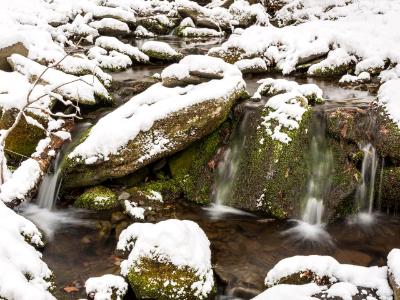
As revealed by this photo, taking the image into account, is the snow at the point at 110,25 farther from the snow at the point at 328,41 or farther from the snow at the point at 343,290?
the snow at the point at 343,290

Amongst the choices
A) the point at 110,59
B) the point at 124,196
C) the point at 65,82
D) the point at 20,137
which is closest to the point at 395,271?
the point at 124,196

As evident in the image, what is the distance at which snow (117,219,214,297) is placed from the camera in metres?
4.83

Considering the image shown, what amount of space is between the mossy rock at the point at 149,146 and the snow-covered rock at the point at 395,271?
371 centimetres

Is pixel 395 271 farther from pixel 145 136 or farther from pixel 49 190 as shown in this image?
pixel 49 190

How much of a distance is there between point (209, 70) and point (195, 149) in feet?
5.51

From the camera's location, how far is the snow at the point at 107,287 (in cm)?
479

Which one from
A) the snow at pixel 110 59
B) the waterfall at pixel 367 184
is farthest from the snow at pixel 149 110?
the snow at pixel 110 59

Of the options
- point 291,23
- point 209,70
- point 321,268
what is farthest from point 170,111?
point 291,23

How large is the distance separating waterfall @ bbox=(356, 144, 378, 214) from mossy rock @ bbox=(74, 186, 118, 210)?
13.3 ft

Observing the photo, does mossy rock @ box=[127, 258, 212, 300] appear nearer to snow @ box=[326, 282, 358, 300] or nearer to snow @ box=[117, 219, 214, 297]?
snow @ box=[117, 219, 214, 297]

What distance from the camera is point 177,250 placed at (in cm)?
487

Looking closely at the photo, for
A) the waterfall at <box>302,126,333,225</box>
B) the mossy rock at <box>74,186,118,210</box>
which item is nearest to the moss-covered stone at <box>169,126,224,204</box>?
the mossy rock at <box>74,186,118,210</box>

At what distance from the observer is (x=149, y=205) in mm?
7082

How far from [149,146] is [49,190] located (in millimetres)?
1861
